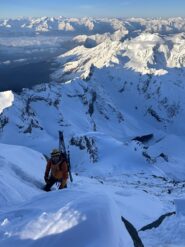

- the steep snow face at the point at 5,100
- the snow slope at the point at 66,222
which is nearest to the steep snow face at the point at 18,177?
the snow slope at the point at 66,222

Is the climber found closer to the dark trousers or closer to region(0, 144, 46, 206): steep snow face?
the dark trousers

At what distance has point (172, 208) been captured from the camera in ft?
71.3

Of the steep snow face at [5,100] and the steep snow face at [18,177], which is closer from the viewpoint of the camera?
the steep snow face at [18,177]

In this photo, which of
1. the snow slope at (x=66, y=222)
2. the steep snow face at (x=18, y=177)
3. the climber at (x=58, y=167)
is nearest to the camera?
the snow slope at (x=66, y=222)

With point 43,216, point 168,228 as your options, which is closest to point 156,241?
point 168,228

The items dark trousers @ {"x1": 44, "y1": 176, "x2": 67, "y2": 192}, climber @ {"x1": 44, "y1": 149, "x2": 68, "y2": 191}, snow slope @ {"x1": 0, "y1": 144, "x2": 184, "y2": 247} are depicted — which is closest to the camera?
snow slope @ {"x1": 0, "y1": 144, "x2": 184, "y2": 247}

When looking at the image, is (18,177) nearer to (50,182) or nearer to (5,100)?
(50,182)

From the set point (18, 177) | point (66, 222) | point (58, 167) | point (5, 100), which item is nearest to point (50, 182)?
point (58, 167)

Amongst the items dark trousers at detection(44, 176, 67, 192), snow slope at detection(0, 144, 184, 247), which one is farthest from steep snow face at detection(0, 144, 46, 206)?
dark trousers at detection(44, 176, 67, 192)

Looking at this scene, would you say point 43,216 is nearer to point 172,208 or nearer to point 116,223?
point 116,223

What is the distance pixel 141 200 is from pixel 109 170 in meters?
57.1

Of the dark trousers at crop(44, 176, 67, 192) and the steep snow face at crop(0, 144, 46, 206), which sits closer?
the steep snow face at crop(0, 144, 46, 206)

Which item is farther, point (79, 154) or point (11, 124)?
point (11, 124)

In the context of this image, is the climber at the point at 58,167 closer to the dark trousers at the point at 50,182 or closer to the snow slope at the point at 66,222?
the dark trousers at the point at 50,182
